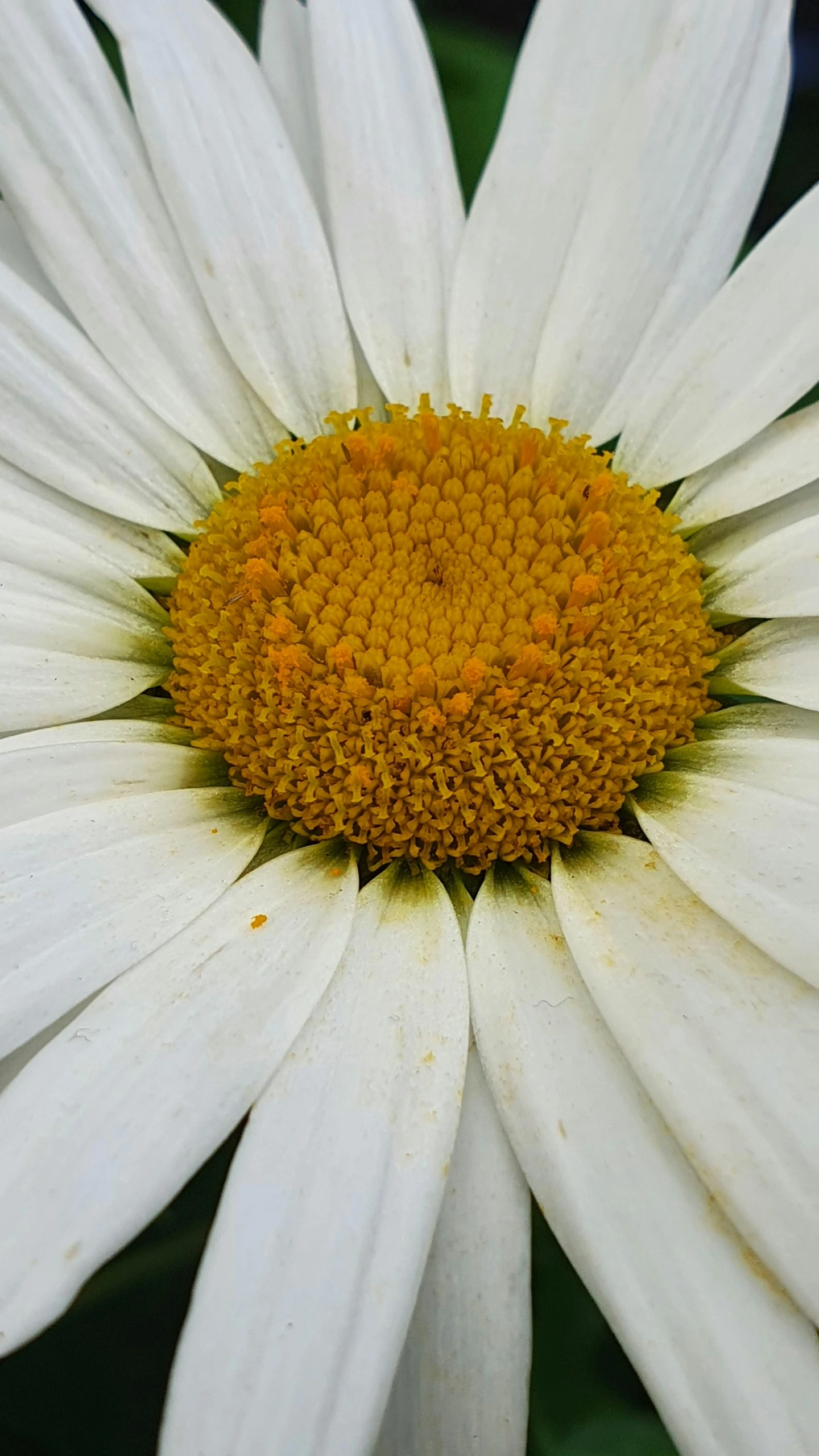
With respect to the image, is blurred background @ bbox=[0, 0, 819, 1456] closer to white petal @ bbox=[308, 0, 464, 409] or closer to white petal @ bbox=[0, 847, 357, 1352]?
white petal @ bbox=[0, 847, 357, 1352]

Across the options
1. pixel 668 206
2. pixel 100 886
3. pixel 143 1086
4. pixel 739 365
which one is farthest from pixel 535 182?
pixel 143 1086

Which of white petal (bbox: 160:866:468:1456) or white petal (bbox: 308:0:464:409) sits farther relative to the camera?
white petal (bbox: 308:0:464:409)

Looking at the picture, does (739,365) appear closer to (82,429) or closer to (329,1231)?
(82,429)

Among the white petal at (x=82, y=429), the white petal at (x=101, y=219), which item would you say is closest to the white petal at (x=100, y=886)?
the white petal at (x=82, y=429)

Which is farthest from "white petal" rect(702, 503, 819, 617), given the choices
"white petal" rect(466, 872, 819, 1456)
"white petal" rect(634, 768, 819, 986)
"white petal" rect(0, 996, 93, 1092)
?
"white petal" rect(0, 996, 93, 1092)

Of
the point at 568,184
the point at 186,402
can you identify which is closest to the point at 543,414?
the point at 568,184

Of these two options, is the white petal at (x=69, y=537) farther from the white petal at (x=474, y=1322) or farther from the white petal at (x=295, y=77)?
the white petal at (x=474, y=1322)
